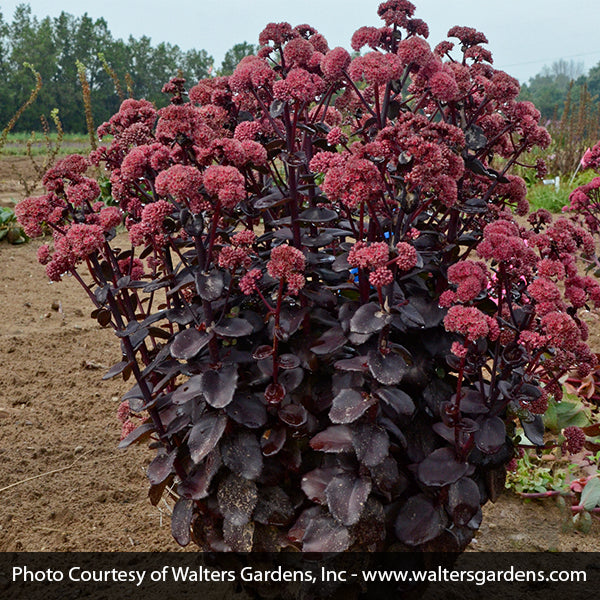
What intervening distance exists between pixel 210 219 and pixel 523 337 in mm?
838

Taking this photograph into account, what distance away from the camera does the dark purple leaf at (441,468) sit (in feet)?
4.77

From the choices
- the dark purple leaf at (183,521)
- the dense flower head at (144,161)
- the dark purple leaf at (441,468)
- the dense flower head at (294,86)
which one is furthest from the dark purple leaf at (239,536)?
the dense flower head at (294,86)

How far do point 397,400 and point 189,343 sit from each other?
526 millimetres

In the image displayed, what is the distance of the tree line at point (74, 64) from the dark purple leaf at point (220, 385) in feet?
145

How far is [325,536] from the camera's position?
4.63 ft

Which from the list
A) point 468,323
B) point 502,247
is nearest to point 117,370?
point 468,323

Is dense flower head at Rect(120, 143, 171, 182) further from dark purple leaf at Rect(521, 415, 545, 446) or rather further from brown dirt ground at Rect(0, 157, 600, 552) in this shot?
brown dirt ground at Rect(0, 157, 600, 552)

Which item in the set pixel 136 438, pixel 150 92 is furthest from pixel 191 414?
pixel 150 92

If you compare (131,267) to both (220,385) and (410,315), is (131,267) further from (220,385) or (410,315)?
(410,315)

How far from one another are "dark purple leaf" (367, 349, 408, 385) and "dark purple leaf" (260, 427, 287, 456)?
1.02 ft

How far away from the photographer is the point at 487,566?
6.79 feet

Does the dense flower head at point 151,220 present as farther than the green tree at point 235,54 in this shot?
No

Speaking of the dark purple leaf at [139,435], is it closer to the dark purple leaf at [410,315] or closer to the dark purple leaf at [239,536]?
the dark purple leaf at [239,536]

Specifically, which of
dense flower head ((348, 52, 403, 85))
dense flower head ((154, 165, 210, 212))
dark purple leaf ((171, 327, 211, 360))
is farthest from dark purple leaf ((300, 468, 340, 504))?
dense flower head ((348, 52, 403, 85))
